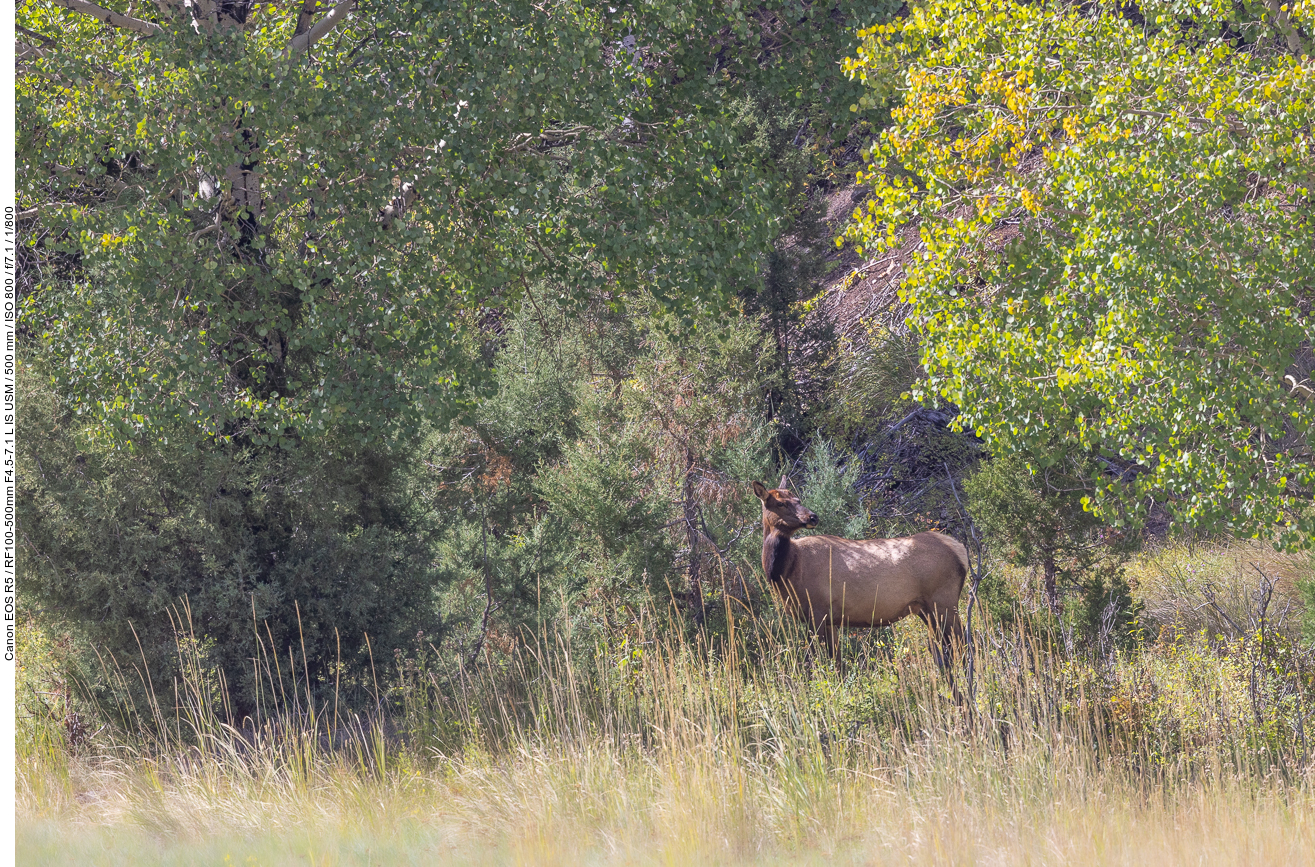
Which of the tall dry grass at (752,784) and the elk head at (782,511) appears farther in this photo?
the elk head at (782,511)

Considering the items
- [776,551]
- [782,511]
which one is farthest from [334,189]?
[776,551]

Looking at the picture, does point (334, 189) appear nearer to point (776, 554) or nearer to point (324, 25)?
point (324, 25)

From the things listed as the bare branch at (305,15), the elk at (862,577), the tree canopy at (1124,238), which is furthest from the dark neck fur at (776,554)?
the bare branch at (305,15)

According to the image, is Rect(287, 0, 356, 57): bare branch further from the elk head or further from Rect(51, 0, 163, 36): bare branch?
the elk head

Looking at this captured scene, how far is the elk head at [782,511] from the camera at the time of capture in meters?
8.20

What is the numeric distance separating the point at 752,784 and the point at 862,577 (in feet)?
10.7

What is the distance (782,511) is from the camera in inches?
329

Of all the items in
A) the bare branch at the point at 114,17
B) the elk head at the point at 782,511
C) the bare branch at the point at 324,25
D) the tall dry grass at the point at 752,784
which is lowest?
the tall dry grass at the point at 752,784

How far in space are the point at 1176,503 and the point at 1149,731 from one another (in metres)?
1.77

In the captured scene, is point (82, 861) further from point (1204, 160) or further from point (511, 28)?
point (1204, 160)

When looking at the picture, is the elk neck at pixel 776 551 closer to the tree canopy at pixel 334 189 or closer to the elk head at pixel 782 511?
the elk head at pixel 782 511

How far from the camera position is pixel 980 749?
18.8 feet

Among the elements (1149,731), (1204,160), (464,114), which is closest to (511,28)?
(464,114)

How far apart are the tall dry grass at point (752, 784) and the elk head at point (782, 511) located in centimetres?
119
